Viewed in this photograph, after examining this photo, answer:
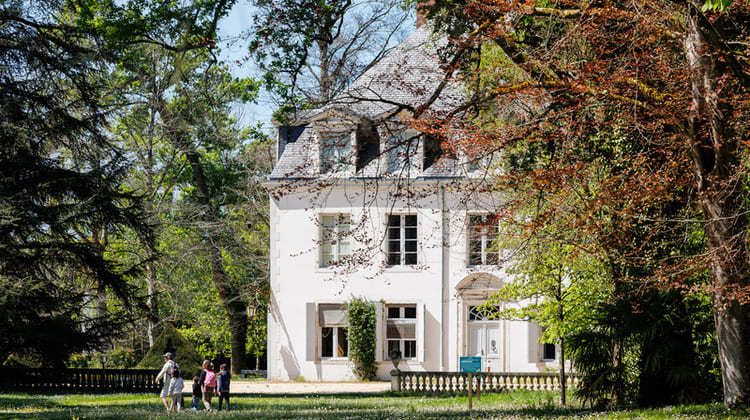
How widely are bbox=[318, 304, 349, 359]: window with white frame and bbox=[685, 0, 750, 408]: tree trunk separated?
23.9 metres

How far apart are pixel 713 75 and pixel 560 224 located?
525cm

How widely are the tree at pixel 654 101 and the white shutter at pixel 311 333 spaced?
23.2 metres

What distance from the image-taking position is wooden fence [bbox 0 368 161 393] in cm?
3017

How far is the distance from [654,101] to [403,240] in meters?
23.9

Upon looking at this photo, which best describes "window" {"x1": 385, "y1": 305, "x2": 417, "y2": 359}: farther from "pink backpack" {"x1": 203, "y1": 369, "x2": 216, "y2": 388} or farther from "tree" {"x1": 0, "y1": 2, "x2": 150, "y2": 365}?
"pink backpack" {"x1": 203, "y1": 369, "x2": 216, "y2": 388}

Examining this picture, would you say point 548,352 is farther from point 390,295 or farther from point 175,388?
point 175,388

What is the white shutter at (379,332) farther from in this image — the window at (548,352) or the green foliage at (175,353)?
the green foliage at (175,353)

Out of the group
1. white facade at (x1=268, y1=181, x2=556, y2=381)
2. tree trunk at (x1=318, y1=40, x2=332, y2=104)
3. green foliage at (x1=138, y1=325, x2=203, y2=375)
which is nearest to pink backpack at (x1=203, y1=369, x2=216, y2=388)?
tree trunk at (x1=318, y1=40, x2=332, y2=104)

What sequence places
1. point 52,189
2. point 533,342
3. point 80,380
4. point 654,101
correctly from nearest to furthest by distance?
point 654,101, point 52,189, point 80,380, point 533,342

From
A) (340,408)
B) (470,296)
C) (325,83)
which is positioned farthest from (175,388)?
(470,296)

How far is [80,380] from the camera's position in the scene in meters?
31.1

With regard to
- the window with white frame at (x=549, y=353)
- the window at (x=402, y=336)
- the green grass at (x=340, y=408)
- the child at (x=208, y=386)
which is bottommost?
the green grass at (x=340, y=408)

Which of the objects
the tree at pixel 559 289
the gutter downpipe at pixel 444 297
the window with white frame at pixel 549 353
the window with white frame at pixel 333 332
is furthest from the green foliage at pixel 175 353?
the tree at pixel 559 289

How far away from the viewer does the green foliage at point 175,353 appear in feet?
111
